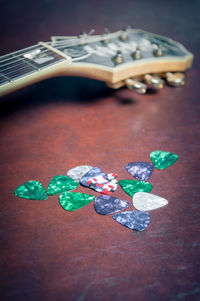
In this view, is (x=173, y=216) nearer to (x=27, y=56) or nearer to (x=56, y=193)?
(x=56, y=193)

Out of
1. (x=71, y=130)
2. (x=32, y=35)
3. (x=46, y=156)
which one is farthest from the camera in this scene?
(x=32, y=35)

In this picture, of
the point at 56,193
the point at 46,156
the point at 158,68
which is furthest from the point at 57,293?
the point at 158,68

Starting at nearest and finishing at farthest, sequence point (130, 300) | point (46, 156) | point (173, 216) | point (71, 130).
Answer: point (130, 300)
point (173, 216)
point (46, 156)
point (71, 130)

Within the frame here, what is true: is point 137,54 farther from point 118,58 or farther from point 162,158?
point 162,158

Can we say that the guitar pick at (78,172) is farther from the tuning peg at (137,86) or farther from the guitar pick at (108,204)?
the tuning peg at (137,86)

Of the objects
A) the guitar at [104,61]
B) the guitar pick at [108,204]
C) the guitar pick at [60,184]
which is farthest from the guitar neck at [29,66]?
the guitar pick at [108,204]

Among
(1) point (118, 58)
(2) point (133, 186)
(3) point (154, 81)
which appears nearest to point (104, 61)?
(1) point (118, 58)

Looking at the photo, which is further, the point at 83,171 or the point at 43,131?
the point at 43,131
